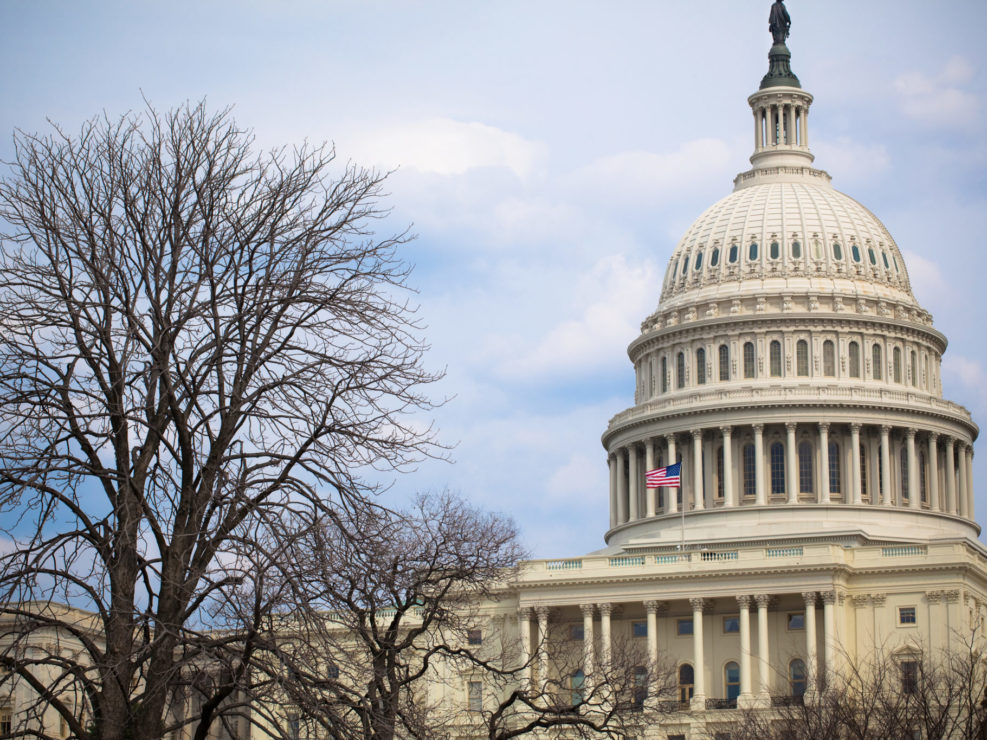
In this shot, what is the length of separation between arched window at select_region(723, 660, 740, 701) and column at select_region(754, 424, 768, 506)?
2135cm

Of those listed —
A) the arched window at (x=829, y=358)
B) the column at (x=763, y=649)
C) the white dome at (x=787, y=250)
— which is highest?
the white dome at (x=787, y=250)

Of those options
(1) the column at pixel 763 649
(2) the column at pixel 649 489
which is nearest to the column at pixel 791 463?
(2) the column at pixel 649 489

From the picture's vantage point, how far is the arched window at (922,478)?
129625mm

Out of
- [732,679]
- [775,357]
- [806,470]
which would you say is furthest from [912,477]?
[732,679]

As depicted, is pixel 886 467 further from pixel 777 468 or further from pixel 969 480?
pixel 969 480

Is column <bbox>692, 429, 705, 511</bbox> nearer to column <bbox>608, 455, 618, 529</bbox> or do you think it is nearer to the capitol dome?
the capitol dome

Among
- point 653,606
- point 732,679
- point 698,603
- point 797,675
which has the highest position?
point 698,603

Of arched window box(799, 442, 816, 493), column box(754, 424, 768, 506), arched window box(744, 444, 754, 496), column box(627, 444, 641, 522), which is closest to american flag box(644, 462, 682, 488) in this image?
column box(754, 424, 768, 506)

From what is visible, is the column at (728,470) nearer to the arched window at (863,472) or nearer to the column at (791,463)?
the column at (791,463)

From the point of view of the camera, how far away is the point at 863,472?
129m

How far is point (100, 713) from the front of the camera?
79.4ft

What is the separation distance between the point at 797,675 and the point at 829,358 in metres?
34.2

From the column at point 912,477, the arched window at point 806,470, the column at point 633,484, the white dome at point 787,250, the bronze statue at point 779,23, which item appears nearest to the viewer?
the column at point 912,477

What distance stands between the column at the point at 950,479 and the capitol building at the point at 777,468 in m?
0.18
